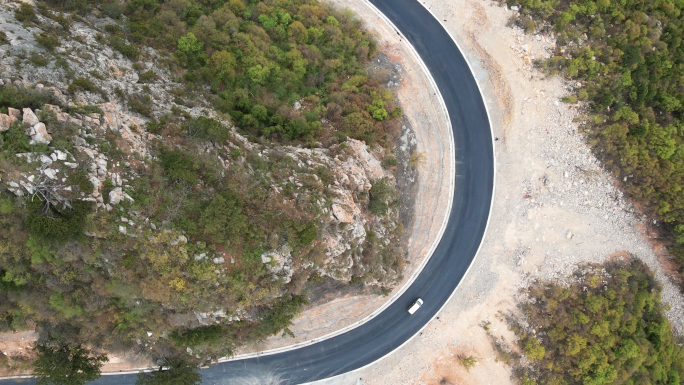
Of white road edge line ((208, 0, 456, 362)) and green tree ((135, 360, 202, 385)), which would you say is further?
white road edge line ((208, 0, 456, 362))

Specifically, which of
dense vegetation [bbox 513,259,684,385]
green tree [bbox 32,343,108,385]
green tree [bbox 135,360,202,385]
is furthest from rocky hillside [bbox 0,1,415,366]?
dense vegetation [bbox 513,259,684,385]

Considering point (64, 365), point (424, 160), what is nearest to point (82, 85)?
point (64, 365)

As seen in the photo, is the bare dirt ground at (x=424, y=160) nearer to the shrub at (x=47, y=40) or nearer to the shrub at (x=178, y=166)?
the shrub at (x=178, y=166)

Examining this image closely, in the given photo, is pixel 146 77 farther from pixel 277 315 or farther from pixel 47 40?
pixel 277 315

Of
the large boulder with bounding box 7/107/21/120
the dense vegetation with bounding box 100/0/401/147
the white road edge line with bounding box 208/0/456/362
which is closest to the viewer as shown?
the large boulder with bounding box 7/107/21/120

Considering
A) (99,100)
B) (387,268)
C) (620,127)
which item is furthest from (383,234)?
(620,127)

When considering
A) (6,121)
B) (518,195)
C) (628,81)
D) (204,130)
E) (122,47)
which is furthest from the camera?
(518,195)

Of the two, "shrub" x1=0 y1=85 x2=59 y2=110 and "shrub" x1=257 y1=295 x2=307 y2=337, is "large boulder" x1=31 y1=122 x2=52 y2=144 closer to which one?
"shrub" x1=0 y1=85 x2=59 y2=110

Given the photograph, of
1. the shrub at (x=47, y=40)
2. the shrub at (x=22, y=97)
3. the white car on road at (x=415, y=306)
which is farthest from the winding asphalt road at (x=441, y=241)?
the shrub at (x=47, y=40)
